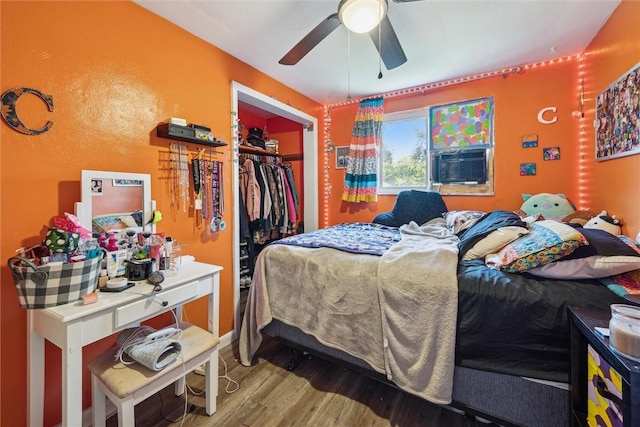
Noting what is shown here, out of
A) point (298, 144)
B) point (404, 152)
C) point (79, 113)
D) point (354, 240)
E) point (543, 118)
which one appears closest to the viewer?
point (79, 113)

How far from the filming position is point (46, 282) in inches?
40.3

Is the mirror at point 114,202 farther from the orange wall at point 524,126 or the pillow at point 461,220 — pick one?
the orange wall at point 524,126

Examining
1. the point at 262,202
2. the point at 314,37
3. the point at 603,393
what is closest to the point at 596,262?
the point at 603,393

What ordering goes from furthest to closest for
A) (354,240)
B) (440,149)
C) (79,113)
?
(440,149)
(354,240)
(79,113)

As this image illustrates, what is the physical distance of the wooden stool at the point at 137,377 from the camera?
1103 mm

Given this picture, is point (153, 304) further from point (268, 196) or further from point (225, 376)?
point (268, 196)

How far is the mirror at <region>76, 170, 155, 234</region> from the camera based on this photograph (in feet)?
4.54

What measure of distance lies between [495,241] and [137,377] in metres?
1.85

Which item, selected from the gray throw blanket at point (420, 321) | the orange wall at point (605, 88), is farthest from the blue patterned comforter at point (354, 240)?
the orange wall at point (605, 88)

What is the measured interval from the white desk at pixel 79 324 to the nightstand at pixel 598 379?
1.62m

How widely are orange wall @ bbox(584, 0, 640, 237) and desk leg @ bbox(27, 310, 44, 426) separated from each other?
313 centimetres

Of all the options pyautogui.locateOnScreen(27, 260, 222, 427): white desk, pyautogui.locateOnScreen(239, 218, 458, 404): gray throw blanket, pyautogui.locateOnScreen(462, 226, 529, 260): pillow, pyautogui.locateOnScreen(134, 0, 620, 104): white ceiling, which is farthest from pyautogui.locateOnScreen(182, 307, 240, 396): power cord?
pyautogui.locateOnScreen(134, 0, 620, 104): white ceiling

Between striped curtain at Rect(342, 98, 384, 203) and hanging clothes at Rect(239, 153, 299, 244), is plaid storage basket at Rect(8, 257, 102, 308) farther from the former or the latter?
striped curtain at Rect(342, 98, 384, 203)

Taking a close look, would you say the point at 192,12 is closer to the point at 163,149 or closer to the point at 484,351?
the point at 163,149
